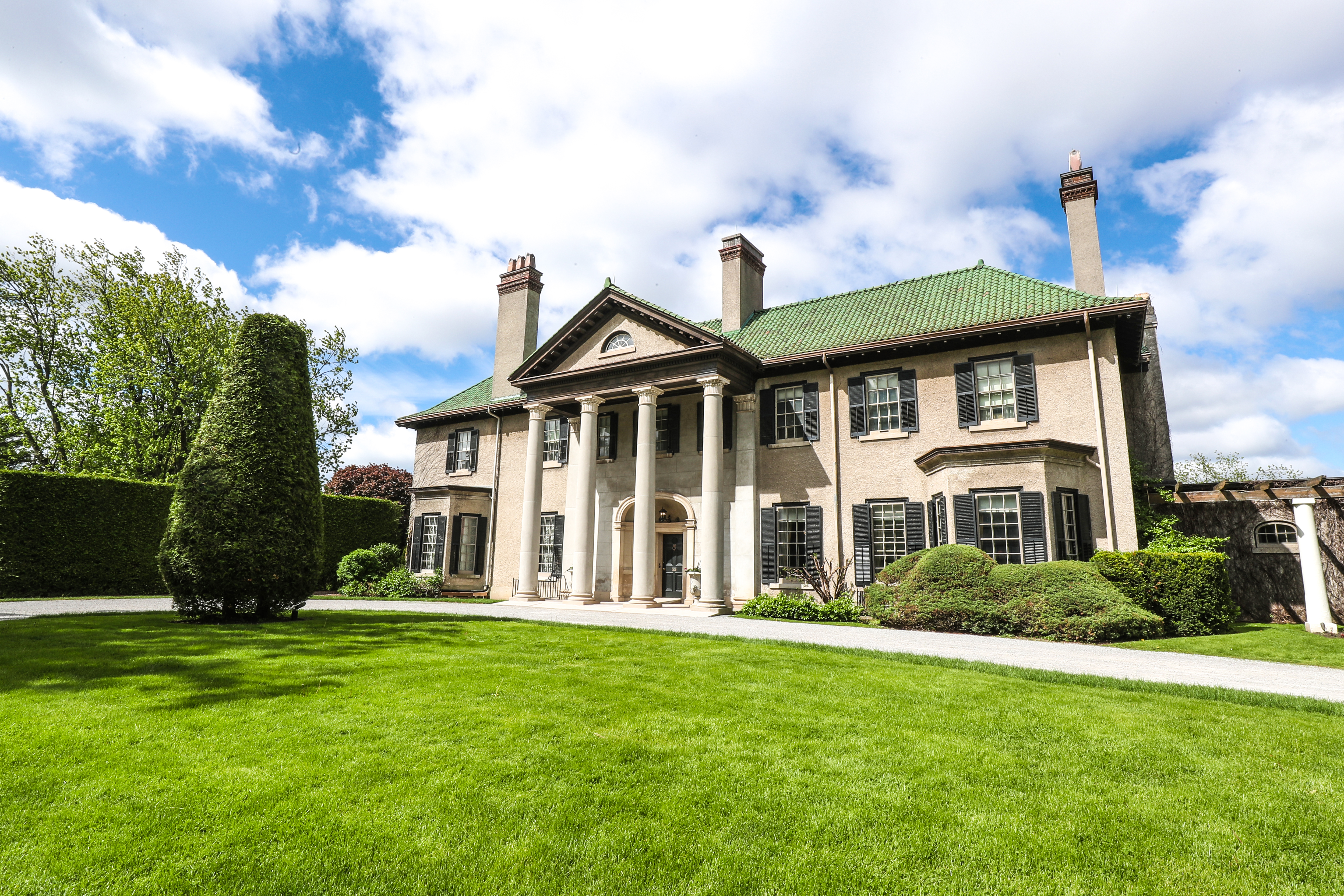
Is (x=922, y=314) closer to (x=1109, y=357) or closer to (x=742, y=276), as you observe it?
(x=1109, y=357)

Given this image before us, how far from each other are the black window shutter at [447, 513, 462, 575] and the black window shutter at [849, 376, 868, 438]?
14401mm

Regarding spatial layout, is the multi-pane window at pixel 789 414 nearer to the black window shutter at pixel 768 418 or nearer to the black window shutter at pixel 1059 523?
the black window shutter at pixel 768 418

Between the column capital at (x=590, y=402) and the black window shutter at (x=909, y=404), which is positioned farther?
the column capital at (x=590, y=402)

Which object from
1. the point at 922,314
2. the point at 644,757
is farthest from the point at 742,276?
the point at 644,757

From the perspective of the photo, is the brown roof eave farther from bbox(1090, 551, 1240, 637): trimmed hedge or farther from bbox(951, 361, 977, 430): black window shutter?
bbox(1090, 551, 1240, 637): trimmed hedge

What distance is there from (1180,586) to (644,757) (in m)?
12.8

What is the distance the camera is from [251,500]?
1122 centimetres

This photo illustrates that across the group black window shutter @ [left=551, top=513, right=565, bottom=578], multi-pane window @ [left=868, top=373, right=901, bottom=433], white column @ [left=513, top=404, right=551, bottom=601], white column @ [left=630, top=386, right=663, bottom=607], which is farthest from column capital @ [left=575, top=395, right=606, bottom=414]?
multi-pane window @ [left=868, top=373, right=901, bottom=433]

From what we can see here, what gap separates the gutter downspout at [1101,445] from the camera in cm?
1507

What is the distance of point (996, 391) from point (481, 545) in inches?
711

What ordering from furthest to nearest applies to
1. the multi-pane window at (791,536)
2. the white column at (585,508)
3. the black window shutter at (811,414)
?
the white column at (585,508)
the black window shutter at (811,414)
the multi-pane window at (791,536)

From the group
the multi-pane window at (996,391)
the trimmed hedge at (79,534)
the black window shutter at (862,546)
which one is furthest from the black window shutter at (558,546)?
the multi-pane window at (996,391)

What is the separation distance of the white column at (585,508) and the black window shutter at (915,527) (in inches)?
357

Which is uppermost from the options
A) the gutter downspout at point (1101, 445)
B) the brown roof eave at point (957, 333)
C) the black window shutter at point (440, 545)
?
the brown roof eave at point (957, 333)
